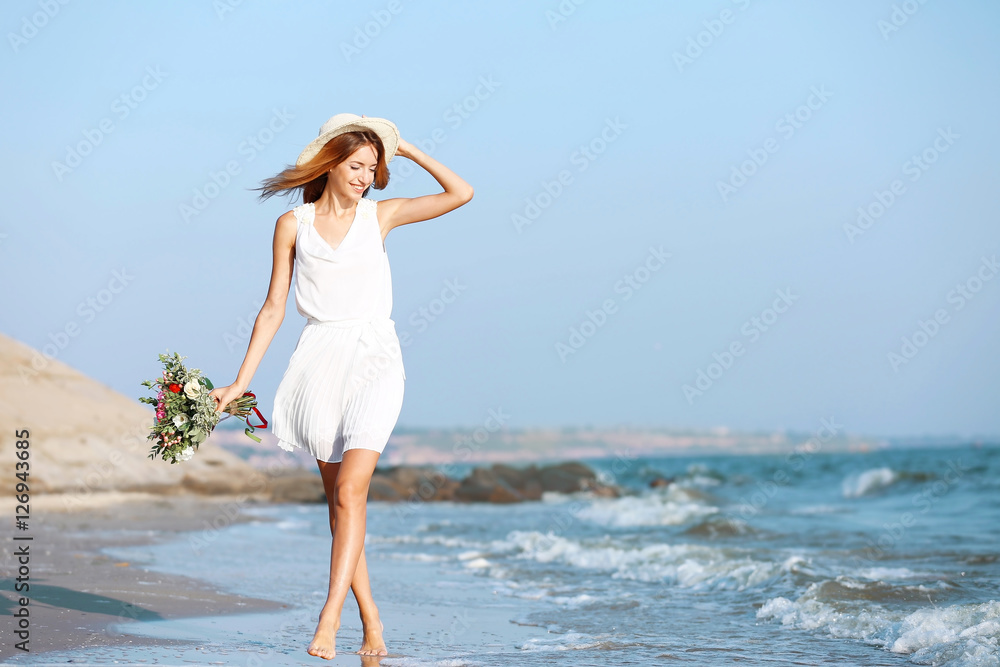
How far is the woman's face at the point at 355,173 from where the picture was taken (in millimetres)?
3957

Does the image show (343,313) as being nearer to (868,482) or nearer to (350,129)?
(350,129)

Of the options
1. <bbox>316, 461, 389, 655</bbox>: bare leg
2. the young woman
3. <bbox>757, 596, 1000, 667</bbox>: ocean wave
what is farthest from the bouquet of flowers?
<bbox>757, 596, 1000, 667</bbox>: ocean wave

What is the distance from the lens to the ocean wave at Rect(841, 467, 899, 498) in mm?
25047

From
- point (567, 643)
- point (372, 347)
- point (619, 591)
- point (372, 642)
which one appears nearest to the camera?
point (372, 347)

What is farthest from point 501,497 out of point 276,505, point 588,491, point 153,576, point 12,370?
point 153,576

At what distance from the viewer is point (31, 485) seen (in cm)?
1410

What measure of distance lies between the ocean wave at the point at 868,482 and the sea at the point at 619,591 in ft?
33.3

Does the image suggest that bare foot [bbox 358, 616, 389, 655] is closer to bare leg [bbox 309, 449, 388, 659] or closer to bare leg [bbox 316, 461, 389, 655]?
bare leg [bbox 316, 461, 389, 655]

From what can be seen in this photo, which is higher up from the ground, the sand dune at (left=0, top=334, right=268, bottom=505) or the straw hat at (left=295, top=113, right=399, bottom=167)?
the straw hat at (left=295, top=113, right=399, bottom=167)

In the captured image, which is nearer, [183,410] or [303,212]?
[183,410]

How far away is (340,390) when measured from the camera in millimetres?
3982

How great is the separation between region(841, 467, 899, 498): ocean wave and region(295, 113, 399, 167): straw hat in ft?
74.6

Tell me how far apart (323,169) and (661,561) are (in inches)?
244

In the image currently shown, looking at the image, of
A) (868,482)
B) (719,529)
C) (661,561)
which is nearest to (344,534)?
(661,561)
